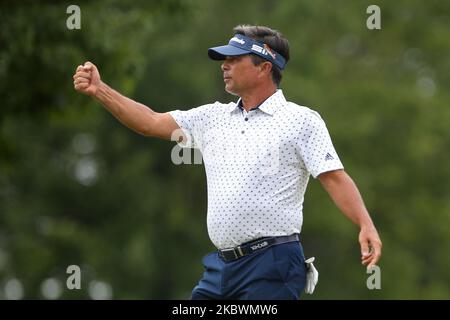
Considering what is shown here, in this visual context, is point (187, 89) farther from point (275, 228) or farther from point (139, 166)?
point (275, 228)

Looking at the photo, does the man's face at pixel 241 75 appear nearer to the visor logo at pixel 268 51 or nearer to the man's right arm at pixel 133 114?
the visor logo at pixel 268 51

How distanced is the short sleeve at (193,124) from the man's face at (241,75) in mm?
191

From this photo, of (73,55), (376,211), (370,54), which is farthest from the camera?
(370,54)

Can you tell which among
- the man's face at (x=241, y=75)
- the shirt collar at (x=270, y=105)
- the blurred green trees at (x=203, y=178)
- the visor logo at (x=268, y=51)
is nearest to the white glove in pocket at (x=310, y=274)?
the shirt collar at (x=270, y=105)

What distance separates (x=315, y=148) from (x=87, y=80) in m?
1.49

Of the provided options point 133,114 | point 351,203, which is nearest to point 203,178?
point 133,114

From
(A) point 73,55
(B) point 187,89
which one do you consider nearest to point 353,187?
(A) point 73,55

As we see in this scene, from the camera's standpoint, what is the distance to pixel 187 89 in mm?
38250

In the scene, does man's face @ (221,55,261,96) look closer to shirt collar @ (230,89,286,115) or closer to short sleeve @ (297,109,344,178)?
shirt collar @ (230,89,286,115)

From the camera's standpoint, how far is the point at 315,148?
31.0ft

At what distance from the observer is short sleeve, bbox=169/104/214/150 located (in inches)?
389

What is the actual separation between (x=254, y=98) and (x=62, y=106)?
11772 mm

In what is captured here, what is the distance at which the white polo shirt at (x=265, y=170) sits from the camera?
9.47 metres

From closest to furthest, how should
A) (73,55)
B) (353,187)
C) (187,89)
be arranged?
(353,187), (73,55), (187,89)
